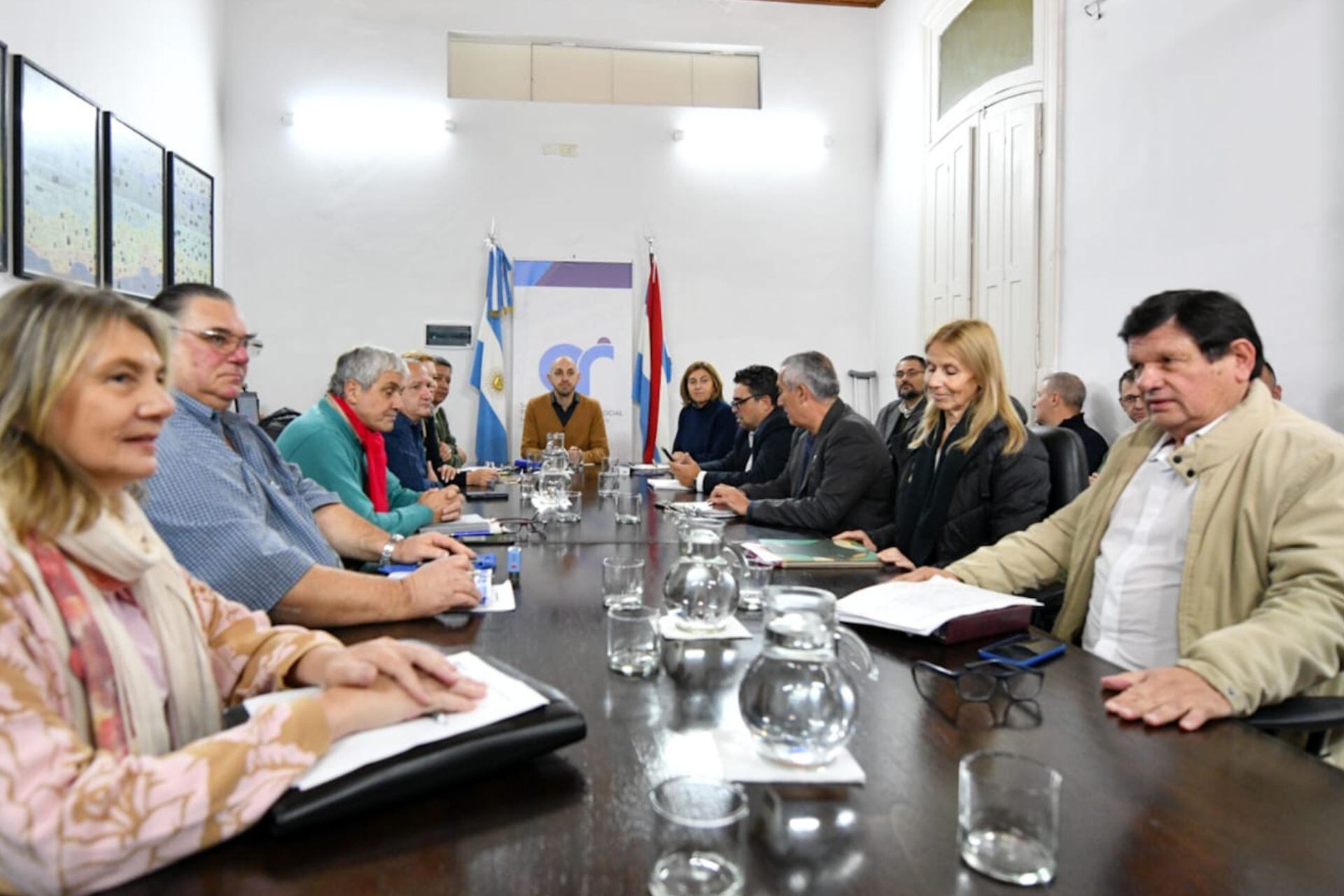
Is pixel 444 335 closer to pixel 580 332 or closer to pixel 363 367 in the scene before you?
pixel 580 332

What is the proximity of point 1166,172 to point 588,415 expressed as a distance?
3.76 meters

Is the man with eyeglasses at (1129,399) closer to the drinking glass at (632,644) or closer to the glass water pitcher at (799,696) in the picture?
the drinking glass at (632,644)

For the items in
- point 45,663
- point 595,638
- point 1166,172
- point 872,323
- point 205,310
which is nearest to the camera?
point 45,663

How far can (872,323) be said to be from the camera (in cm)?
771

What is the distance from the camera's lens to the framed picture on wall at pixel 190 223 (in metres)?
5.77

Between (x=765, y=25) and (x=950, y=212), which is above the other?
(x=765, y=25)

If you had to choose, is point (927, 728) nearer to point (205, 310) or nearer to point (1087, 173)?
point (205, 310)

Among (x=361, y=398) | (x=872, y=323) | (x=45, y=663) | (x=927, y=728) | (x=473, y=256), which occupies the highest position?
(x=473, y=256)

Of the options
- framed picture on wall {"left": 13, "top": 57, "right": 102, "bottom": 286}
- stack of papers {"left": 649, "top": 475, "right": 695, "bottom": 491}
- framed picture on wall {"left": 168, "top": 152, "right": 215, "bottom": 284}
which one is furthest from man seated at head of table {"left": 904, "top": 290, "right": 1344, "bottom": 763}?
framed picture on wall {"left": 168, "top": 152, "right": 215, "bottom": 284}

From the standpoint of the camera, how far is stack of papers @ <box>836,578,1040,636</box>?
59.0 inches

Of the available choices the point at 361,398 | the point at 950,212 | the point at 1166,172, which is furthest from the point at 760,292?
the point at 361,398

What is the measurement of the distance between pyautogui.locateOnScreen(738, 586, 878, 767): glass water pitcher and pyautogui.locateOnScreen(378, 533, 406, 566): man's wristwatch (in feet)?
4.39

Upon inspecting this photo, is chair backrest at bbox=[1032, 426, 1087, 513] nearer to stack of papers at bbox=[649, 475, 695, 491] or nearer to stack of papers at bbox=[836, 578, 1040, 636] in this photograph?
stack of papers at bbox=[836, 578, 1040, 636]

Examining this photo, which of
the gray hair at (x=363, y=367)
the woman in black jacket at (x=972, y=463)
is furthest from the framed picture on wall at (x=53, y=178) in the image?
the woman in black jacket at (x=972, y=463)
